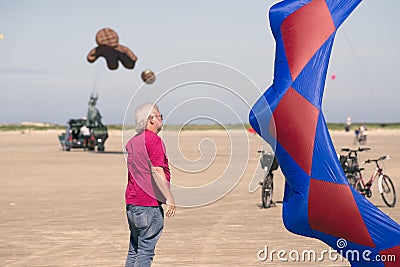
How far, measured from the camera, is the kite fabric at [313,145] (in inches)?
291

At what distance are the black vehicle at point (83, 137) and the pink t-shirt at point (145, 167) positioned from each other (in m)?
34.8

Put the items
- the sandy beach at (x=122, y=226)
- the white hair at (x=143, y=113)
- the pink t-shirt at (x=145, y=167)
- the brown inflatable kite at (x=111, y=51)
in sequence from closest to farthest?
the pink t-shirt at (x=145, y=167), the white hair at (x=143, y=113), the sandy beach at (x=122, y=226), the brown inflatable kite at (x=111, y=51)

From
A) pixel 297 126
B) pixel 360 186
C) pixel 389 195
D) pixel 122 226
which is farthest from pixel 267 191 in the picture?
pixel 297 126

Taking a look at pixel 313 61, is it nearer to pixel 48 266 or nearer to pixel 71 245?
pixel 48 266

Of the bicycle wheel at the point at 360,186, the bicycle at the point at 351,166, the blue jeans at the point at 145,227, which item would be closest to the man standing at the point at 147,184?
the blue jeans at the point at 145,227

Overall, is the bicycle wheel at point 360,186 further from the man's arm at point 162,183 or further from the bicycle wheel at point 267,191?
the man's arm at point 162,183

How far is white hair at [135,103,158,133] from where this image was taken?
7.39 m

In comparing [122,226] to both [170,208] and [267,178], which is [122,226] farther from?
[170,208]

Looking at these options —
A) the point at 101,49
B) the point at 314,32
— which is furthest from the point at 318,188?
the point at 101,49

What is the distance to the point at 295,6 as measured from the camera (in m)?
7.96

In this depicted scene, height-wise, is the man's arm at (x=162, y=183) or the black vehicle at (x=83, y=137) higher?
the man's arm at (x=162, y=183)

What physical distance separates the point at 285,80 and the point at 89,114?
115 ft

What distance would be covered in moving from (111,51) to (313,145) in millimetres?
29121

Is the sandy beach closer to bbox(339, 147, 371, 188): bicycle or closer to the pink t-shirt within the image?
the pink t-shirt
